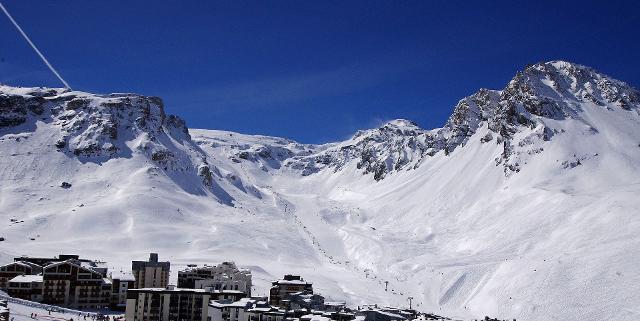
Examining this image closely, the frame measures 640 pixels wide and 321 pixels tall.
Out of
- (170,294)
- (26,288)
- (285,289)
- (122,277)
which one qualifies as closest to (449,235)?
(285,289)

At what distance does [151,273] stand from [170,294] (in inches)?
846

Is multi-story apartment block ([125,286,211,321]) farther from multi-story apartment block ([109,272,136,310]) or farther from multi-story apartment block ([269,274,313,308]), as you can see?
multi-story apartment block ([269,274,313,308])

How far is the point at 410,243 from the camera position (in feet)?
531

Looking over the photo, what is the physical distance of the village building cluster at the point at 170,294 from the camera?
83.9 meters

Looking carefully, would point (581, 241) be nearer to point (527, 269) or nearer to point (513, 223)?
point (527, 269)

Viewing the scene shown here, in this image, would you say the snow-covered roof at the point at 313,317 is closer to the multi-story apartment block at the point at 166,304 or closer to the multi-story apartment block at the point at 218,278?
the multi-story apartment block at the point at 166,304

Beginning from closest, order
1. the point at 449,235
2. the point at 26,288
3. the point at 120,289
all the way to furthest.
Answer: the point at 26,288, the point at 120,289, the point at 449,235

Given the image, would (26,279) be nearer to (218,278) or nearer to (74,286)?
(74,286)

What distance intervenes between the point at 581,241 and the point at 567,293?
75.4 ft

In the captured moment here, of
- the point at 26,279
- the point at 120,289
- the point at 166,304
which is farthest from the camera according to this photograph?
the point at 120,289

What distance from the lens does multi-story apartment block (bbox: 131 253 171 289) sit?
105625mm

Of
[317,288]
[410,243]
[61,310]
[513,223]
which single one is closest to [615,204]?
[513,223]

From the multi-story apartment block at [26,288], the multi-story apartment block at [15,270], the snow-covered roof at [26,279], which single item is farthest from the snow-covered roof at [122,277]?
the multi-story apartment block at [15,270]

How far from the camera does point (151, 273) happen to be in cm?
10662
